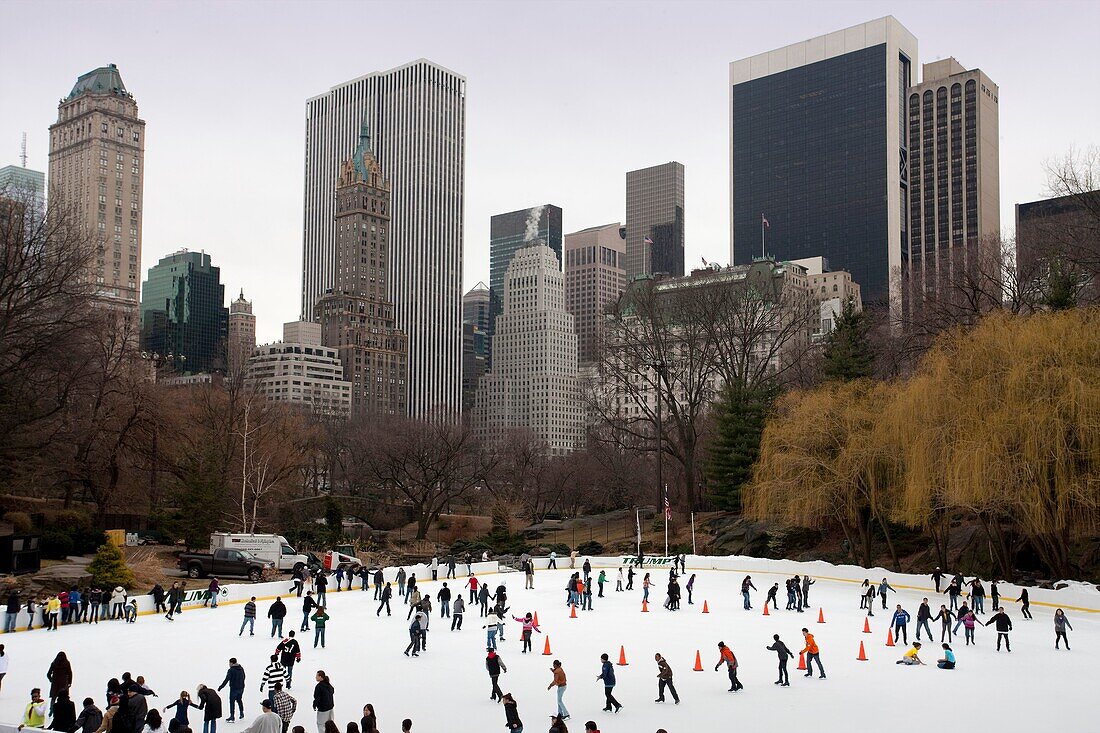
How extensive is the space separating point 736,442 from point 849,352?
8.63 m

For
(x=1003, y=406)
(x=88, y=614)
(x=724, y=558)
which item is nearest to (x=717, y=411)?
(x=724, y=558)

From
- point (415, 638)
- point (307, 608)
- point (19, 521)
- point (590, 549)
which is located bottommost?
point (590, 549)

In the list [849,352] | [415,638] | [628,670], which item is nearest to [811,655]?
[628,670]

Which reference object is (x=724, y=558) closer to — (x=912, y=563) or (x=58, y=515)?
(x=912, y=563)

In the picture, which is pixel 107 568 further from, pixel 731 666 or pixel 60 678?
pixel 731 666

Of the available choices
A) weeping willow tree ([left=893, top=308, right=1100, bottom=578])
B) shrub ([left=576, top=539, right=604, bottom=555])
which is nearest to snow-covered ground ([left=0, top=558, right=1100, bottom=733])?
weeping willow tree ([left=893, top=308, right=1100, bottom=578])

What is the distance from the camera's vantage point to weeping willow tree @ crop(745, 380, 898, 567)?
132 feet

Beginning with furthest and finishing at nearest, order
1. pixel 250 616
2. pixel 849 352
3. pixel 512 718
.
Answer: pixel 849 352 → pixel 250 616 → pixel 512 718

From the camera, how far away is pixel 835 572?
42250 mm

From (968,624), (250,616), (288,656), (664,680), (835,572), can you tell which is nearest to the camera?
(664,680)

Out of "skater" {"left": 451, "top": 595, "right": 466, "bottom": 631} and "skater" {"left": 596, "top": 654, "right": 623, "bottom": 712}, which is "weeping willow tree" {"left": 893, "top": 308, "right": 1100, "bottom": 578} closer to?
"skater" {"left": 451, "top": 595, "right": 466, "bottom": 631}

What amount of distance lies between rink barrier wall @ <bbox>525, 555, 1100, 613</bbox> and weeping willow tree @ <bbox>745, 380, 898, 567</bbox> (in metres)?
1.81

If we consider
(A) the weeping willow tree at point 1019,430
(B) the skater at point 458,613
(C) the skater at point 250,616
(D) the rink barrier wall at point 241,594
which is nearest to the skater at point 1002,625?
(A) the weeping willow tree at point 1019,430

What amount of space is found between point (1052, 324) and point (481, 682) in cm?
2361
